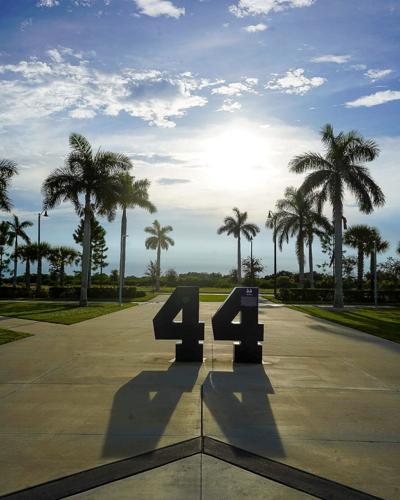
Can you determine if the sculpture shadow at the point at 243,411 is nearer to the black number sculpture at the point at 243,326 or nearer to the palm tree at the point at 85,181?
the black number sculpture at the point at 243,326

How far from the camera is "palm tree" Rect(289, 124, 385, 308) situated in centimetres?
2836

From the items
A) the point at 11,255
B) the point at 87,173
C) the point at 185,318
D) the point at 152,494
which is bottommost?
the point at 152,494

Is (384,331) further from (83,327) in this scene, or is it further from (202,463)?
(202,463)

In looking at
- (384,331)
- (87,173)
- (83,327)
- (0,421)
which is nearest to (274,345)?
(384,331)

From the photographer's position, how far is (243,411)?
6.05m

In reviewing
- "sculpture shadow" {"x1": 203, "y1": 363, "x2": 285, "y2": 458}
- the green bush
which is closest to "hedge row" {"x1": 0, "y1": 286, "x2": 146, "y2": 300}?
the green bush

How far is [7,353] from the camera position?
10164mm

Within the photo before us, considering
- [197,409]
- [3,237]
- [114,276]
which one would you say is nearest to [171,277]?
[114,276]

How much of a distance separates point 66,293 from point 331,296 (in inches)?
844

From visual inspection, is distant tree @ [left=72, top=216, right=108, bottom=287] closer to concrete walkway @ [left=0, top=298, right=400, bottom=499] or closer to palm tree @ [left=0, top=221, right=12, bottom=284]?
palm tree @ [left=0, top=221, right=12, bottom=284]

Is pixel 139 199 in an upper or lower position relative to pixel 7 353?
upper

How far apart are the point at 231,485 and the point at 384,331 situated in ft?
43.1

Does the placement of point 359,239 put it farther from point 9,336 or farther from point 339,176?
point 9,336

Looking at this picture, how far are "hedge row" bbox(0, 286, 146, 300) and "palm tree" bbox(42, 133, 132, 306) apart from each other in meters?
9.79
